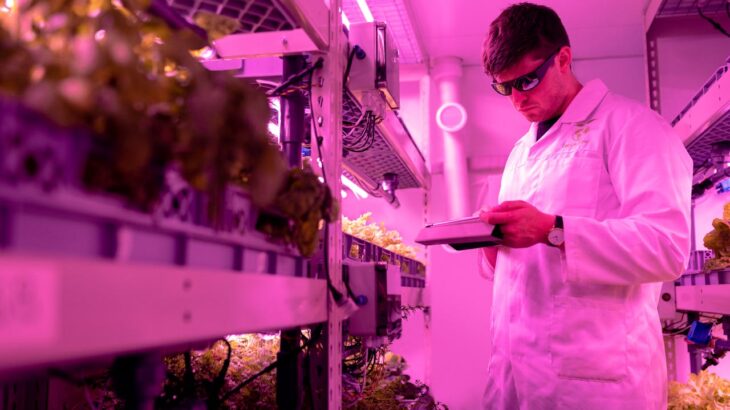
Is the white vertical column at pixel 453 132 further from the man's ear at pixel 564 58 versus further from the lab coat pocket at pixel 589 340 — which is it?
the lab coat pocket at pixel 589 340

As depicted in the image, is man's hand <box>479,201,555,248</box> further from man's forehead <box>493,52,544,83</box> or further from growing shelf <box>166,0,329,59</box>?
growing shelf <box>166,0,329,59</box>

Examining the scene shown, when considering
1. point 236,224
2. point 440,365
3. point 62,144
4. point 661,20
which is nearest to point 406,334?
point 440,365

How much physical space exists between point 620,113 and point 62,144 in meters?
1.57

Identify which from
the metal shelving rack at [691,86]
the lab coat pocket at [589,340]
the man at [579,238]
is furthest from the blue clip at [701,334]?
the lab coat pocket at [589,340]

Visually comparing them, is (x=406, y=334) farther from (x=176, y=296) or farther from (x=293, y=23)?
Result: (x=176, y=296)

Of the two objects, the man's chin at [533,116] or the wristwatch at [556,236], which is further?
the man's chin at [533,116]

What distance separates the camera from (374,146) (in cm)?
270

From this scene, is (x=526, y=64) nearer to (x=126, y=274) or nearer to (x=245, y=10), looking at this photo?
(x=245, y=10)

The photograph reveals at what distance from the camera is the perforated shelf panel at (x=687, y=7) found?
10.4 ft

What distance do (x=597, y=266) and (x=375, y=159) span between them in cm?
162

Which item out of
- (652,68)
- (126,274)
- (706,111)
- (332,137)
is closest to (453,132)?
(652,68)

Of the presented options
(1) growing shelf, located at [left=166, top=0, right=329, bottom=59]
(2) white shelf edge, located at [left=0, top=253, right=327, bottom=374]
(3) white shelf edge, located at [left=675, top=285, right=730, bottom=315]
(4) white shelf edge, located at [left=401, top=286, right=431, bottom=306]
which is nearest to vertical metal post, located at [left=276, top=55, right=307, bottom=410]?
(1) growing shelf, located at [left=166, top=0, right=329, bottom=59]

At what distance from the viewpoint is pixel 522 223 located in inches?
58.3

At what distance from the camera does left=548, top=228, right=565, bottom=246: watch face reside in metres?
1.49
